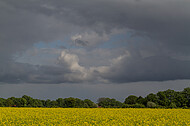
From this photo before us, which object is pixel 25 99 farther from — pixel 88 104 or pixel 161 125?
pixel 161 125

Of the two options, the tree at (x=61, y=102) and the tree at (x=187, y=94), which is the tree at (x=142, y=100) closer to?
the tree at (x=187, y=94)

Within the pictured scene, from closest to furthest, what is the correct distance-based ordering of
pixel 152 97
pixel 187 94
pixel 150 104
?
pixel 150 104, pixel 152 97, pixel 187 94

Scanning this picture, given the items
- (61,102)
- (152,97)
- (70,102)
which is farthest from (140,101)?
(61,102)

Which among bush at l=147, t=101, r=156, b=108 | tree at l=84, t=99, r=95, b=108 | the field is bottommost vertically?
the field

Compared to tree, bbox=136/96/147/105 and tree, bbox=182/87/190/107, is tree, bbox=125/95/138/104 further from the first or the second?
tree, bbox=182/87/190/107

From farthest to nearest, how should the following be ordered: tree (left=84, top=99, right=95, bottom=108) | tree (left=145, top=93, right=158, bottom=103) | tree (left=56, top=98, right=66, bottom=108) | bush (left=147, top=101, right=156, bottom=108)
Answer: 1. tree (left=56, top=98, right=66, bottom=108)
2. tree (left=145, top=93, right=158, bottom=103)
3. tree (left=84, top=99, right=95, bottom=108)
4. bush (left=147, top=101, right=156, bottom=108)

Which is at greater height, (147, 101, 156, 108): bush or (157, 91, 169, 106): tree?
(157, 91, 169, 106): tree

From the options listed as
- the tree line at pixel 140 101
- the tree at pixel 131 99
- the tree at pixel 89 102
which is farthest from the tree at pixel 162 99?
the tree at pixel 89 102

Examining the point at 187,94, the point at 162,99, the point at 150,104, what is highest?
the point at 187,94

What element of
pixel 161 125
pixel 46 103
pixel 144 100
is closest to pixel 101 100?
pixel 144 100

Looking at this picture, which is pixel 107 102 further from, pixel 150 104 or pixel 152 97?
pixel 152 97

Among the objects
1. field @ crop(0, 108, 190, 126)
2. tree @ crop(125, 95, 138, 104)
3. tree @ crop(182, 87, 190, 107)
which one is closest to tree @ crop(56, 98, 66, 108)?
tree @ crop(125, 95, 138, 104)

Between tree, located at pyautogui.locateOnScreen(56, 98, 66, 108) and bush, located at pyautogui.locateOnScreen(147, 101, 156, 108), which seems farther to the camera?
tree, located at pyautogui.locateOnScreen(56, 98, 66, 108)

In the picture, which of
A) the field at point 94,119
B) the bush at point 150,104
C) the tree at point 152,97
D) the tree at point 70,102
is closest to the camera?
the field at point 94,119
